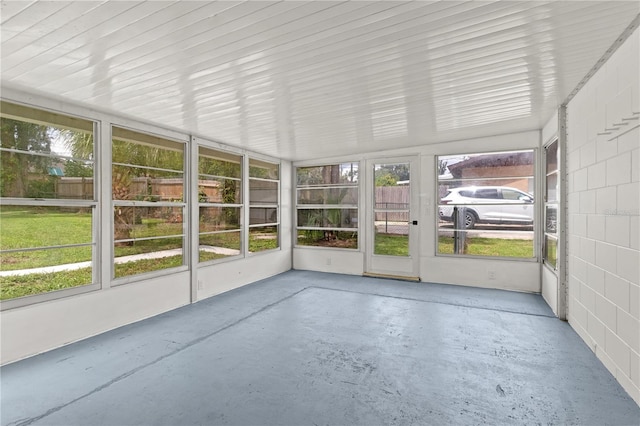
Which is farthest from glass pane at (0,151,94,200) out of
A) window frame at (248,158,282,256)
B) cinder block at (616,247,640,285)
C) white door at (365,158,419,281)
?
cinder block at (616,247,640,285)

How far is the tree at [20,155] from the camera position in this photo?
300 centimetres

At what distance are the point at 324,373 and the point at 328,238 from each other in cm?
463

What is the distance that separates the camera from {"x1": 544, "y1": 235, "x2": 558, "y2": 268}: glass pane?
4383 mm

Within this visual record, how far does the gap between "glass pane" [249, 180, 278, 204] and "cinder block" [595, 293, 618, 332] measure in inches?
205

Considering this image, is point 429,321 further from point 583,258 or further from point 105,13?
point 105,13

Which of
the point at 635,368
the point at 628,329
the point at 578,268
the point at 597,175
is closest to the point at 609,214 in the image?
the point at 597,175

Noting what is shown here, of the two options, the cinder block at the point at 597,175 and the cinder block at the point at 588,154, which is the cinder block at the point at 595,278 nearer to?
the cinder block at the point at 597,175

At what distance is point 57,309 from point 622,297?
502 cm

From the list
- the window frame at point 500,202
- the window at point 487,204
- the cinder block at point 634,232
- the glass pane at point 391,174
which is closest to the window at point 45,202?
the glass pane at point 391,174

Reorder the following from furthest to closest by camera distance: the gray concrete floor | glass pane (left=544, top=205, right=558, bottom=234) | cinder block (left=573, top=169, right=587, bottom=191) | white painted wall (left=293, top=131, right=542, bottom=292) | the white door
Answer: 1. the white door
2. white painted wall (left=293, top=131, right=542, bottom=292)
3. glass pane (left=544, top=205, right=558, bottom=234)
4. cinder block (left=573, top=169, right=587, bottom=191)
5. the gray concrete floor

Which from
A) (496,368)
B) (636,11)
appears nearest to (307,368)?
(496,368)

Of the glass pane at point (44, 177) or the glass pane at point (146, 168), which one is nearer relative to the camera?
the glass pane at point (44, 177)

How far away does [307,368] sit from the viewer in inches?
109

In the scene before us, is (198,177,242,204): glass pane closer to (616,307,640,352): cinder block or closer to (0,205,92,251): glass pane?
(0,205,92,251): glass pane
